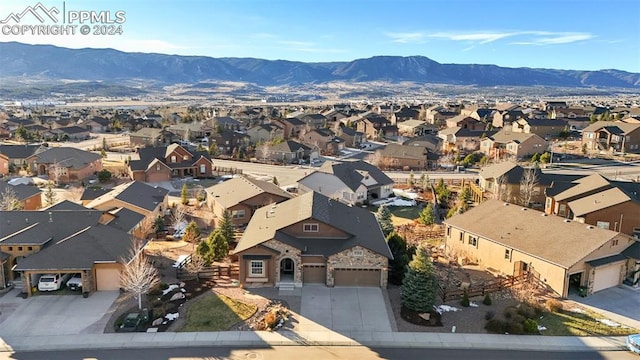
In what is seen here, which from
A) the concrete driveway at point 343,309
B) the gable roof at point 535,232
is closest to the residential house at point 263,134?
the gable roof at point 535,232

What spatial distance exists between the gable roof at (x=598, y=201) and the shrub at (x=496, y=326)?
23.5 meters

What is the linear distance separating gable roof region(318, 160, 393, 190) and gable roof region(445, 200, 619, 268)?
19.8m

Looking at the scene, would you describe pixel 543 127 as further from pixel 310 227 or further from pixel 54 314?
pixel 54 314

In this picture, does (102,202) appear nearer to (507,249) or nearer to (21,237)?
(21,237)

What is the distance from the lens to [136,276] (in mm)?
27641

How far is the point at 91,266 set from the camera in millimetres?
29359

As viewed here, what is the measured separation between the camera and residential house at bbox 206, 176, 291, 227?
48150 millimetres

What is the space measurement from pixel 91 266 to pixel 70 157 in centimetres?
4799

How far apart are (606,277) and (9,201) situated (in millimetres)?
52350

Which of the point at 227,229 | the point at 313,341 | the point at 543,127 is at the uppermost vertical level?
the point at 543,127

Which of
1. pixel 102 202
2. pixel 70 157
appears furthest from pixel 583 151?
pixel 70 157

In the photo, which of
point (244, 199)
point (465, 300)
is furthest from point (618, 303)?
point (244, 199)

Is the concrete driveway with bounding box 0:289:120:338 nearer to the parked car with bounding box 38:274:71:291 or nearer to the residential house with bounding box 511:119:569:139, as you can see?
the parked car with bounding box 38:274:71:291

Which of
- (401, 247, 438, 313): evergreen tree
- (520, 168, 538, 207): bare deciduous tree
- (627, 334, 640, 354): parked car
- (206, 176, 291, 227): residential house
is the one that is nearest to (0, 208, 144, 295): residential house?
(206, 176, 291, 227): residential house
